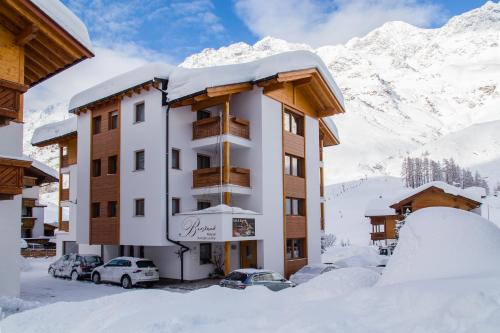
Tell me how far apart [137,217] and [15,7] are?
510 inches

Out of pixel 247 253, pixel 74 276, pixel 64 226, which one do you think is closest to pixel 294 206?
pixel 247 253

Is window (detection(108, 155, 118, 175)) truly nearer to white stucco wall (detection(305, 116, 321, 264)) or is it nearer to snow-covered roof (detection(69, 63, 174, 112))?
snow-covered roof (detection(69, 63, 174, 112))

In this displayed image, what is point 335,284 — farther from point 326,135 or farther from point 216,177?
point 326,135

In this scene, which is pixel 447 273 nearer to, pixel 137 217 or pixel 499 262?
pixel 499 262

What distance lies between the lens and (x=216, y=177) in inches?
926

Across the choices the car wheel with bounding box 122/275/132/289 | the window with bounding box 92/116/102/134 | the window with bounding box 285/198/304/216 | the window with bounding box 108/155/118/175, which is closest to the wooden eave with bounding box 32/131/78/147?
the window with bounding box 92/116/102/134

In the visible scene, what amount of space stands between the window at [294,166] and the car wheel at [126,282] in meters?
9.97

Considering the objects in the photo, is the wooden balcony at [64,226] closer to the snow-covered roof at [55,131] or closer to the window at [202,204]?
the snow-covered roof at [55,131]

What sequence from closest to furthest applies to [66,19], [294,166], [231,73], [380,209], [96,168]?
[66,19], [231,73], [294,166], [96,168], [380,209]

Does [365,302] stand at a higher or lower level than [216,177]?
lower

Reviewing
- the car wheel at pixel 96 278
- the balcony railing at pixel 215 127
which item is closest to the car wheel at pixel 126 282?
the car wheel at pixel 96 278

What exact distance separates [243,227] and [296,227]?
5.44 metres

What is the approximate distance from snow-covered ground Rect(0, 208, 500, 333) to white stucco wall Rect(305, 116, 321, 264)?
17.6 metres

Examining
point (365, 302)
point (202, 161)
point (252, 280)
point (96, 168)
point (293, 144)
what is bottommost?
point (252, 280)
